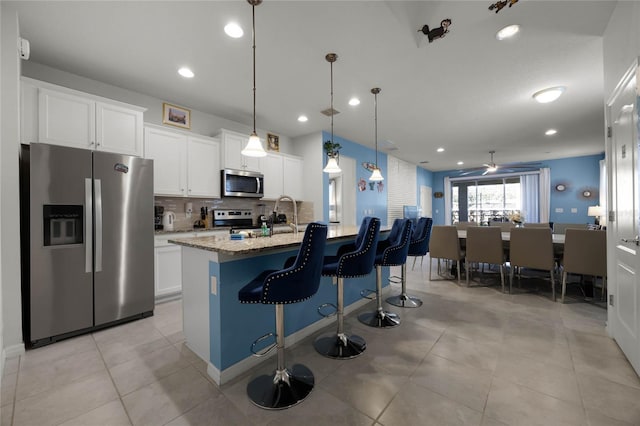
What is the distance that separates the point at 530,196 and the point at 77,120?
10.4m

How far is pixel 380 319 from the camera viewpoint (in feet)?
8.50

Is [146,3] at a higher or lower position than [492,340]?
higher

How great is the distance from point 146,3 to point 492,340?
3.87 metres

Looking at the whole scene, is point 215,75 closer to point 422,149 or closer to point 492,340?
point 492,340

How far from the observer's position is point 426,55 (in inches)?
101

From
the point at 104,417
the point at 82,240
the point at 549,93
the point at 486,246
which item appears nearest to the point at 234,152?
the point at 82,240

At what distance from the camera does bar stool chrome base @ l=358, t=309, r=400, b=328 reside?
8.33 ft

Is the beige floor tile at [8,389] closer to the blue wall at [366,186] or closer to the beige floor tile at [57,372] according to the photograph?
the beige floor tile at [57,372]

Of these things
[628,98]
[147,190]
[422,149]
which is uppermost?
[422,149]

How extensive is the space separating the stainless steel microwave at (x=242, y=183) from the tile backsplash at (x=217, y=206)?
33 cm

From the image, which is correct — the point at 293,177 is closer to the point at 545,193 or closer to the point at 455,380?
the point at 455,380

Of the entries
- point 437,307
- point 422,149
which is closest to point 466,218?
point 422,149

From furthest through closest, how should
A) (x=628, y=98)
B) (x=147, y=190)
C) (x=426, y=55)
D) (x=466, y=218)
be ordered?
(x=466, y=218)
(x=147, y=190)
(x=426, y=55)
(x=628, y=98)

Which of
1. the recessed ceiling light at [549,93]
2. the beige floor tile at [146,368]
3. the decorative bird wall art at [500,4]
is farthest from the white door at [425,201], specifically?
the beige floor tile at [146,368]
